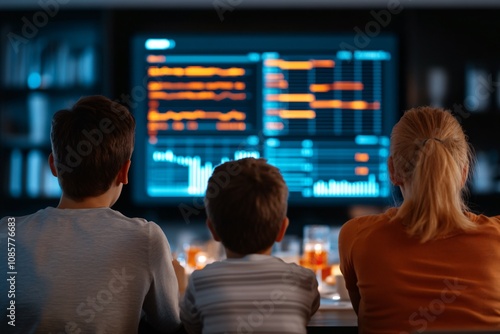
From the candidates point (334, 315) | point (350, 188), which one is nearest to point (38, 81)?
point (350, 188)

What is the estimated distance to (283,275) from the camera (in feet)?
5.41

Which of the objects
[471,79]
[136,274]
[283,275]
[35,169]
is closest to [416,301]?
[283,275]

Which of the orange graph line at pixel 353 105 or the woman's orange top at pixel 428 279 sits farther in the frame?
the orange graph line at pixel 353 105

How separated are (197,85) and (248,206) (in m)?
2.47

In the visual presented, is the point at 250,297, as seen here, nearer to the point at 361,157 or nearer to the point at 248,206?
the point at 248,206

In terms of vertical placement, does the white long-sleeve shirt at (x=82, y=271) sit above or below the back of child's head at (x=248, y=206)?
below

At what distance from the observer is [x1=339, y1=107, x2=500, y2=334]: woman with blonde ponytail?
5.81ft

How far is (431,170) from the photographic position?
185 centimetres

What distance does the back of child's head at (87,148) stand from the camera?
1820 mm

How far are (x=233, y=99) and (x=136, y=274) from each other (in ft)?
7.73

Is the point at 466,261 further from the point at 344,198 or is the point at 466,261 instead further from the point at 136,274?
the point at 344,198

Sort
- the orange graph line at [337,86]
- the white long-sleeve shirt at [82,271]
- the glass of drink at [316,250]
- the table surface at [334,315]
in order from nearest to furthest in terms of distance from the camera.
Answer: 1. the white long-sleeve shirt at [82,271]
2. the table surface at [334,315]
3. the glass of drink at [316,250]
4. the orange graph line at [337,86]

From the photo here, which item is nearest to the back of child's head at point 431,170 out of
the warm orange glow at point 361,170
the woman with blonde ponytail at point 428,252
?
the woman with blonde ponytail at point 428,252

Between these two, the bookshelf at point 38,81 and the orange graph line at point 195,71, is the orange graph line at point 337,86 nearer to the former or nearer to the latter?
the orange graph line at point 195,71
